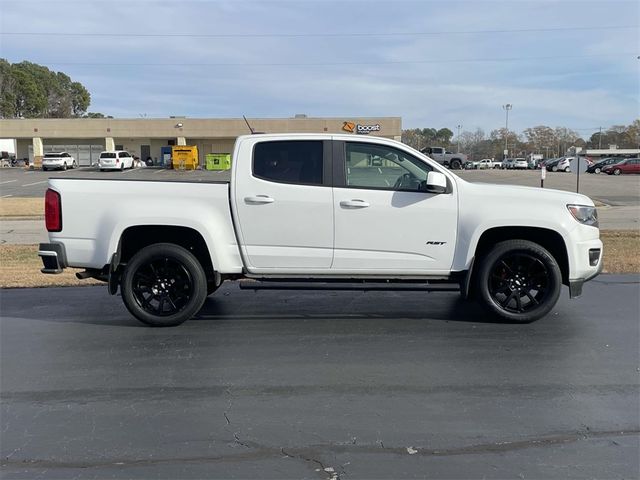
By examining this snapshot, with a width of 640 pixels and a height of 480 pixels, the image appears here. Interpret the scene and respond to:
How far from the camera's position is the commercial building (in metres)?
67.8

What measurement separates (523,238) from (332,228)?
2031mm

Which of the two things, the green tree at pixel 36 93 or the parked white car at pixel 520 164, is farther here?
the green tree at pixel 36 93

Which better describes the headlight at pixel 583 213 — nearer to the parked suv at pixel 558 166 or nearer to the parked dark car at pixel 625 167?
the parked dark car at pixel 625 167

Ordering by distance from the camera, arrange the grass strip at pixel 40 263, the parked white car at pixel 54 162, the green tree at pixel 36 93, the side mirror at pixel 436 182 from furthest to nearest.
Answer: the green tree at pixel 36 93 → the parked white car at pixel 54 162 → the grass strip at pixel 40 263 → the side mirror at pixel 436 182

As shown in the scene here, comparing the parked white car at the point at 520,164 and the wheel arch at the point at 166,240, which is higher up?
the parked white car at the point at 520,164

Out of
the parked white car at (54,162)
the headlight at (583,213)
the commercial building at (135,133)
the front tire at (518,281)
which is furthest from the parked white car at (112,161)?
the headlight at (583,213)

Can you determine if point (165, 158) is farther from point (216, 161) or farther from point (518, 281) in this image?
point (518, 281)

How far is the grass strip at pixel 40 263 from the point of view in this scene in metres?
9.12

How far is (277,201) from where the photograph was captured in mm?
5984

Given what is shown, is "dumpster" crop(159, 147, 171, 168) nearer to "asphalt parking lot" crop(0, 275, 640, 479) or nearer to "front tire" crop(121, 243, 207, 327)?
"front tire" crop(121, 243, 207, 327)

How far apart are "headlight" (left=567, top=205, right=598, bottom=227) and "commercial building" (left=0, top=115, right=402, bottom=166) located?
60779 mm

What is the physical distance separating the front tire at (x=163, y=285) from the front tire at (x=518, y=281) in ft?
9.63

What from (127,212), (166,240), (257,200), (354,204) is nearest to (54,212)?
(127,212)

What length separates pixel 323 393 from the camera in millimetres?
4422
